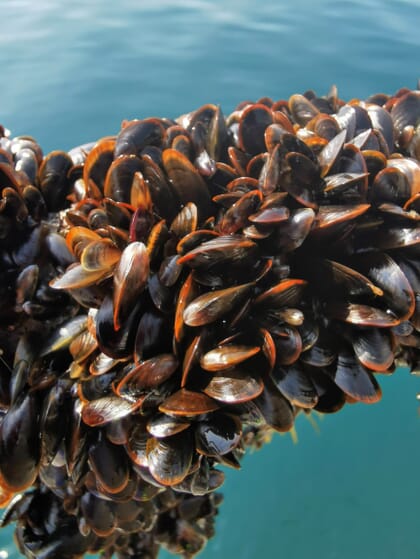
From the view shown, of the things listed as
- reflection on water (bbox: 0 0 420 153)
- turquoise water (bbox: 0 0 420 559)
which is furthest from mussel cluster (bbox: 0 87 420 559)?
reflection on water (bbox: 0 0 420 153)

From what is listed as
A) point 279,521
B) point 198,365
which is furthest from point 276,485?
point 198,365

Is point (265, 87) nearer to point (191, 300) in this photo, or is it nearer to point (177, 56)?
point (177, 56)

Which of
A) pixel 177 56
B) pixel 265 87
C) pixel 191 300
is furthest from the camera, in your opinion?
pixel 177 56

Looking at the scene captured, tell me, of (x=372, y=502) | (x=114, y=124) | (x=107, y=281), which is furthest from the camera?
(x=114, y=124)

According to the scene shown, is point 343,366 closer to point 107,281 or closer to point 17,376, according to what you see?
point 107,281

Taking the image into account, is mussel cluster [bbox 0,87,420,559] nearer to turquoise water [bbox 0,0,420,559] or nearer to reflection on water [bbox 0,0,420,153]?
turquoise water [bbox 0,0,420,559]

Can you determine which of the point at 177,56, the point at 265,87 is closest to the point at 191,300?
the point at 265,87
